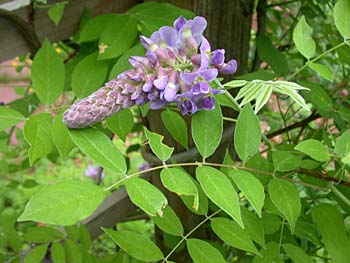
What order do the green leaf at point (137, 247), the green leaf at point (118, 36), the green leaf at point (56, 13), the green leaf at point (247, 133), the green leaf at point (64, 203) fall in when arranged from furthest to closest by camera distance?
1. the green leaf at point (56, 13)
2. the green leaf at point (118, 36)
3. the green leaf at point (137, 247)
4. the green leaf at point (247, 133)
5. the green leaf at point (64, 203)

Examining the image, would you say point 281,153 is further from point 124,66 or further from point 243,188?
point 124,66

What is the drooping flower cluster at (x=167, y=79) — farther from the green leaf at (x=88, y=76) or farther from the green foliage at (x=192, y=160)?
the green leaf at (x=88, y=76)

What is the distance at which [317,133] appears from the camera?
50.4 inches

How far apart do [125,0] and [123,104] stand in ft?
2.04

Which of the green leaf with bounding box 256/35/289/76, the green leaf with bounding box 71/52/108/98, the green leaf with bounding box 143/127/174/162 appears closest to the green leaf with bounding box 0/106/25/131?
the green leaf with bounding box 71/52/108/98

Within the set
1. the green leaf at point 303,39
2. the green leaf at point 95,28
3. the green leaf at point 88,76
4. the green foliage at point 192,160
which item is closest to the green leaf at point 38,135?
the green foliage at point 192,160

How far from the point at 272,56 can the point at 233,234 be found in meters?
0.51

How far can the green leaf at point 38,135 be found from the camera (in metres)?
0.86

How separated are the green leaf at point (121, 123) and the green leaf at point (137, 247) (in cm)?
18

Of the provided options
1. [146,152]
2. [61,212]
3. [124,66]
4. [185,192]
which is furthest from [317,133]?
[61,212]

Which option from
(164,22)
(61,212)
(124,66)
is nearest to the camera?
(61,212)

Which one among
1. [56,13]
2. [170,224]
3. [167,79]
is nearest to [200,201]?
[170,224]

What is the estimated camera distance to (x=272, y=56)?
126 centimetres

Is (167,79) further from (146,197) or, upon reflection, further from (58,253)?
(58,253)
